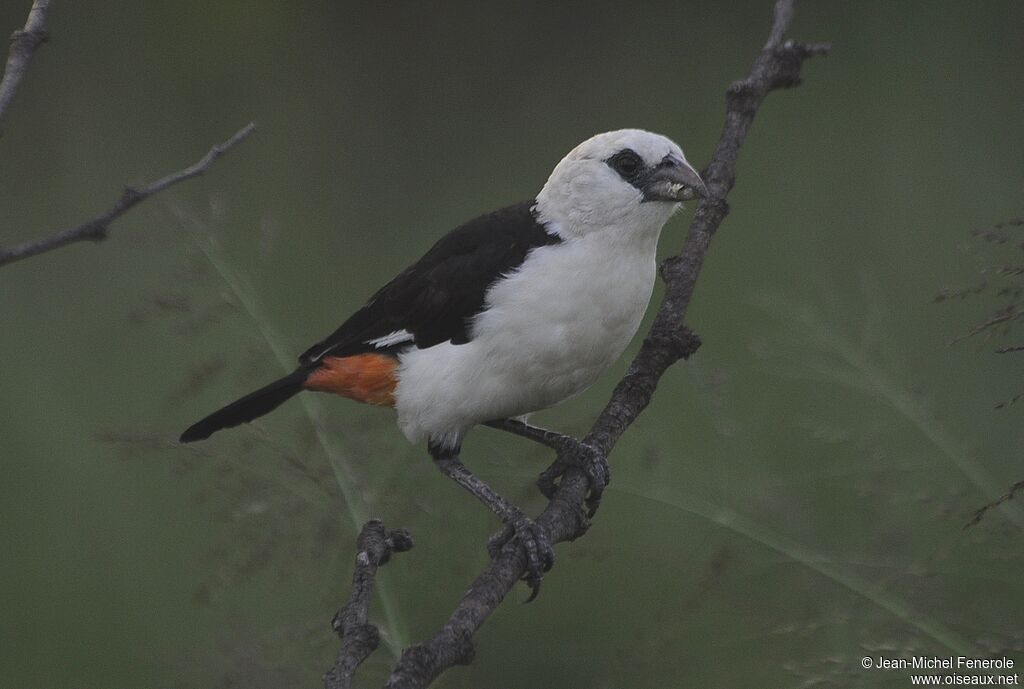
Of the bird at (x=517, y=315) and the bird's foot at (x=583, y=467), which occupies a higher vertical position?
the bird at (x=517, y=315)

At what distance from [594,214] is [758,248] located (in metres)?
1.88

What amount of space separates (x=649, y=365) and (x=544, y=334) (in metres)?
0.22

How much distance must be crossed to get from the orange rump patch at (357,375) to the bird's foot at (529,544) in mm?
358

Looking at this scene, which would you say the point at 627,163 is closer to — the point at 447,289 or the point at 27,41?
the point at 447,289

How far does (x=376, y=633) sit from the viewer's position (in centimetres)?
135

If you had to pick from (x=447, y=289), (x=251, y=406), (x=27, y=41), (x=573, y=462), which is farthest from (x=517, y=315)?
(x=27, y=41)

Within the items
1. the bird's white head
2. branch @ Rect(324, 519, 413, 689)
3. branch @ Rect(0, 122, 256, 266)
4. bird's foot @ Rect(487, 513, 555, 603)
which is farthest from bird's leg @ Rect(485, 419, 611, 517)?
branch @ Rect(0, 122, 256, 266)

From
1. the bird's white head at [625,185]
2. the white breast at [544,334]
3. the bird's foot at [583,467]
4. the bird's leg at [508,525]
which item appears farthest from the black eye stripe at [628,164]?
the bird's leg at [508,525]

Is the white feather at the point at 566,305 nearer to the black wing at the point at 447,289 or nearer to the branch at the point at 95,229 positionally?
the black wing at the point at 447,289

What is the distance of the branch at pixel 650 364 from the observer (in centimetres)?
152

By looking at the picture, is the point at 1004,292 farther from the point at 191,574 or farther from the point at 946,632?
the point at 191,574

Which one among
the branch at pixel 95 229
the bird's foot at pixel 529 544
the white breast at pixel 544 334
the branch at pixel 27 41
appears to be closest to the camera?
the branch at pixel 95 229

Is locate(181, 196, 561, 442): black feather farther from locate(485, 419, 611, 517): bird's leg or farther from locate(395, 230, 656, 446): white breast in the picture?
locate(485, 419, 611, 517): bird's leg

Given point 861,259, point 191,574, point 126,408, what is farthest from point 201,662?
point 861,259
